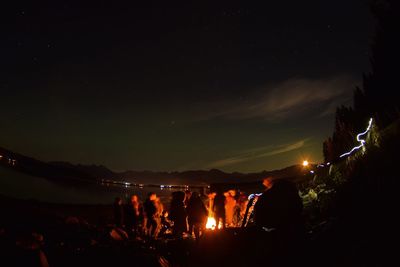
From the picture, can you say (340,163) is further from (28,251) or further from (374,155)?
(28,251)

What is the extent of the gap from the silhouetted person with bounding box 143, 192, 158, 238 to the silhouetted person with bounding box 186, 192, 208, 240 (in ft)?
4.64

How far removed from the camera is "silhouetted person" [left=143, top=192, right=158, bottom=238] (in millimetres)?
13641

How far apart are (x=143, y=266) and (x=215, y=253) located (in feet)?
6.81

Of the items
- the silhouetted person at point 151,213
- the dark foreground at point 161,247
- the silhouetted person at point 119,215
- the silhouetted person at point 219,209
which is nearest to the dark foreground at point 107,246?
the dark foreground at point 161,247

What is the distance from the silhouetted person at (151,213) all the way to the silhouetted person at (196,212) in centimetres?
141

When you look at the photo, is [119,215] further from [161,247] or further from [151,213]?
[161,247]

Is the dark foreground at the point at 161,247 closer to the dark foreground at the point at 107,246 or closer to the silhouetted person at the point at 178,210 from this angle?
the dark foreground at the point at 107,246

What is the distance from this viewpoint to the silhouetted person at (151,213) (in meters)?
13.6

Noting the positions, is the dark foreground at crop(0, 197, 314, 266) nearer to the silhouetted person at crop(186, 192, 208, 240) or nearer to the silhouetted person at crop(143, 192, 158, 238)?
the silhouetted person at crop(143, 192, 158, 238)

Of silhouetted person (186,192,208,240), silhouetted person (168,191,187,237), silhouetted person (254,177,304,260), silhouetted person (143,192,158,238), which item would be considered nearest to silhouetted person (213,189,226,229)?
silhouetted person (186,192,208,240)

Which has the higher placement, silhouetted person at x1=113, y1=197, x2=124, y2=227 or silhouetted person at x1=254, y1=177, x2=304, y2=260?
silhouetted person at x1=113, y1=197, x2=124, y2=227

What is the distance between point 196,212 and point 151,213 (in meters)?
1.84

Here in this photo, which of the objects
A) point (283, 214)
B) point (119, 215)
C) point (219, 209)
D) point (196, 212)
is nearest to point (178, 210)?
point (196, 212)

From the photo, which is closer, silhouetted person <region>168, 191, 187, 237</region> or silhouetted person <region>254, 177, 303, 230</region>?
silhouetted person <region>254, 177, 303, 230</region>
